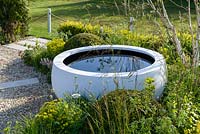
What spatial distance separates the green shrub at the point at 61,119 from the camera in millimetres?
3701

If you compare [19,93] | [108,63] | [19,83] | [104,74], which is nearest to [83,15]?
[19,83]

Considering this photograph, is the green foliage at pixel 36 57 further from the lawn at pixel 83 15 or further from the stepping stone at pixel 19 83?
the lawn at pixel 83 15

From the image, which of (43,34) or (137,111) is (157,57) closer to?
(137,111)

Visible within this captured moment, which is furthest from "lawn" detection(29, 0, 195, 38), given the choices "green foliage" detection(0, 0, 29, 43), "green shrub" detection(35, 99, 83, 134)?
"green shrub" detection(35, 99, 83, 134)

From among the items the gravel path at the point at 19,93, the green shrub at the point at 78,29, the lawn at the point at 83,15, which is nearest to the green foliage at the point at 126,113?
the gravel path at the point at 19,93

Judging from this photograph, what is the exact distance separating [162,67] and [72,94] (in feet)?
3.47

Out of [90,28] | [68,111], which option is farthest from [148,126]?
[90,28]

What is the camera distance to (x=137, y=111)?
337cm

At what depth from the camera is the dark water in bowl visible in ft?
15.7

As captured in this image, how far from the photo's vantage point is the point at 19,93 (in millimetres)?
5703

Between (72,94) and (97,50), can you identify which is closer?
(72,94)

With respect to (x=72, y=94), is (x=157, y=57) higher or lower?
higher

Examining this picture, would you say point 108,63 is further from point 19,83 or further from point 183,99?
point 19,83

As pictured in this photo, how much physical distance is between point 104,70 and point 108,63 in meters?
0.16
